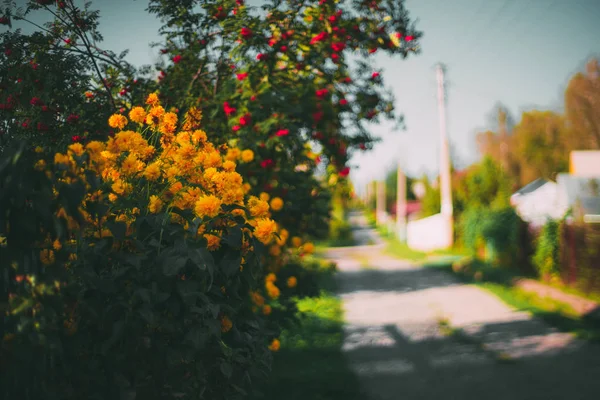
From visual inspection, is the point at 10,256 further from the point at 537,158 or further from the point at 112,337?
the point at 537,158

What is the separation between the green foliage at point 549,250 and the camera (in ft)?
39.6

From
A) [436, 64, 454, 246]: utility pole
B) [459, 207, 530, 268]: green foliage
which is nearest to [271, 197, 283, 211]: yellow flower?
[459, 207, 530, 268]: green foliage

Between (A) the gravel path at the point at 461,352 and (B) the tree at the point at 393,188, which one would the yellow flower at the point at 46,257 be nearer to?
(A) the gravel path at the point at 461,352

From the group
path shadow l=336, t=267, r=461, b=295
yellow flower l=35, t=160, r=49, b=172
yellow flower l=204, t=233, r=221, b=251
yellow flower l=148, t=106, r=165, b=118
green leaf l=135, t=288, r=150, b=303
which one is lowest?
path shadow l=336, t=267, r=461, b=295

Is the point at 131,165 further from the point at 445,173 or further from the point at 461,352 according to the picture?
the point at 445,173

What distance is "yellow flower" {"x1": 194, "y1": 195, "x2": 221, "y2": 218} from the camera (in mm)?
2447

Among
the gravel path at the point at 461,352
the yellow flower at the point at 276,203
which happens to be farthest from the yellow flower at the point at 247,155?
the gravel path at the point at 461,352

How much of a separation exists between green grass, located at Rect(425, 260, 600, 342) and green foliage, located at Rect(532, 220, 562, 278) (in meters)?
0.77

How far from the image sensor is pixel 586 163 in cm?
3109

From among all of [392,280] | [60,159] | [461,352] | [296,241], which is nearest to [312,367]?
[296,241]

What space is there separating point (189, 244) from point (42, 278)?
58 cm

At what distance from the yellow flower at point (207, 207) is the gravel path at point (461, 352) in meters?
3.30

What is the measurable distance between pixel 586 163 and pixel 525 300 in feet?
80.1

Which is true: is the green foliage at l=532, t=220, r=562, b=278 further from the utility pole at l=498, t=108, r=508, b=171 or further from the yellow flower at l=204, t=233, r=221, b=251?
the utility pole at l=498, t=108, r=508, b=171
